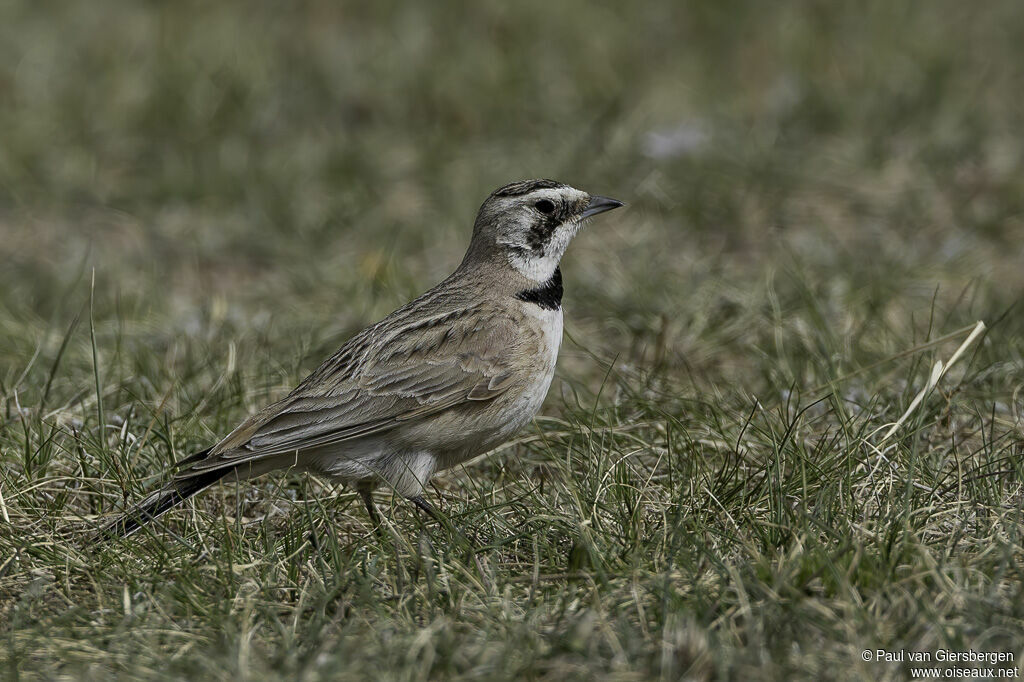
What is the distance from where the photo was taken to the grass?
13.2 feet

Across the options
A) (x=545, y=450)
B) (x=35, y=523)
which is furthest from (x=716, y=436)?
(x=35, y=523)

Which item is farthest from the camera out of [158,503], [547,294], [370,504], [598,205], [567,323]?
[567,323]

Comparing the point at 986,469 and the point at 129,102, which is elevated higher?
the point at 129,102

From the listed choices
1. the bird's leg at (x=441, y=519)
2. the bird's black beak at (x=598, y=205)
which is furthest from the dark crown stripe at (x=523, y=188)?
the bird's leg at (x=441, y=519)

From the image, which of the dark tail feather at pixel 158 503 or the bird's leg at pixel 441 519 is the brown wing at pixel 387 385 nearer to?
the dark tail feather at pixel 158 503

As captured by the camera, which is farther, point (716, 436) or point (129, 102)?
point (129, 102)

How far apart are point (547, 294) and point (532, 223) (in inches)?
13.0

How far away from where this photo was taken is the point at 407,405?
5250mm

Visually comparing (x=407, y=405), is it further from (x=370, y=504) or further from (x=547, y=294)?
(x=547, y=294)

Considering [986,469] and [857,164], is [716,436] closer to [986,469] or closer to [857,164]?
[986,469]

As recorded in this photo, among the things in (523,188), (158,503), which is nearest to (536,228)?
(523,188)

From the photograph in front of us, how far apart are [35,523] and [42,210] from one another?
5.08m

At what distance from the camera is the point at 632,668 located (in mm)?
3775

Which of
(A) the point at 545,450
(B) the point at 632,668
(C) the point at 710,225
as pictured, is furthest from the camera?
(C) the point at 710,225
